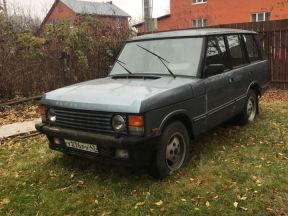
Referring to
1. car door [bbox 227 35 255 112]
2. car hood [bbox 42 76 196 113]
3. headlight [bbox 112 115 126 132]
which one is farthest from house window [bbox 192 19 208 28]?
headlight [bbox 112 115 126 132]

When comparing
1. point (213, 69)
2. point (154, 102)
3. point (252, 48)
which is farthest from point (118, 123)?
point (252, 48)

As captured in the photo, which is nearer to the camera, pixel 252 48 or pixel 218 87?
pixel 218 87

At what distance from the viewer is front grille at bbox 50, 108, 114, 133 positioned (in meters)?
4.25

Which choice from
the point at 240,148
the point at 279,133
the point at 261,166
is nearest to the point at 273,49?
the point at 279,133

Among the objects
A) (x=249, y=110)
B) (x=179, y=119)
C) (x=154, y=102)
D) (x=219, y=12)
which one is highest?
(x=219, y=12)

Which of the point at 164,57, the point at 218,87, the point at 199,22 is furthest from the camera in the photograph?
the point at 199,22

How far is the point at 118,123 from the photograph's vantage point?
4172 millimetres

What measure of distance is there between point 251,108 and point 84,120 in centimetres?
407

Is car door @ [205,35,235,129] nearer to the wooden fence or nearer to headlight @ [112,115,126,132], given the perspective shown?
headlight @ [112,115,126,132]

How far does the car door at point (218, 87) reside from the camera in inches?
211

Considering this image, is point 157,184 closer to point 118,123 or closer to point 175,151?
point 175,151

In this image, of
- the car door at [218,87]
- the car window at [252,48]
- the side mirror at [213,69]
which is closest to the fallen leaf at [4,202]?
the car door at [218,87]

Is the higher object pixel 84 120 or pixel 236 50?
pixel 236 50

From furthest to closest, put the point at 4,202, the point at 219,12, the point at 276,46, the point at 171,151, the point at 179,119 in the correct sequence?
the point at 219,12, the point at 276,46, the point at 179,119, the point at 171,151, the point at 4,202
